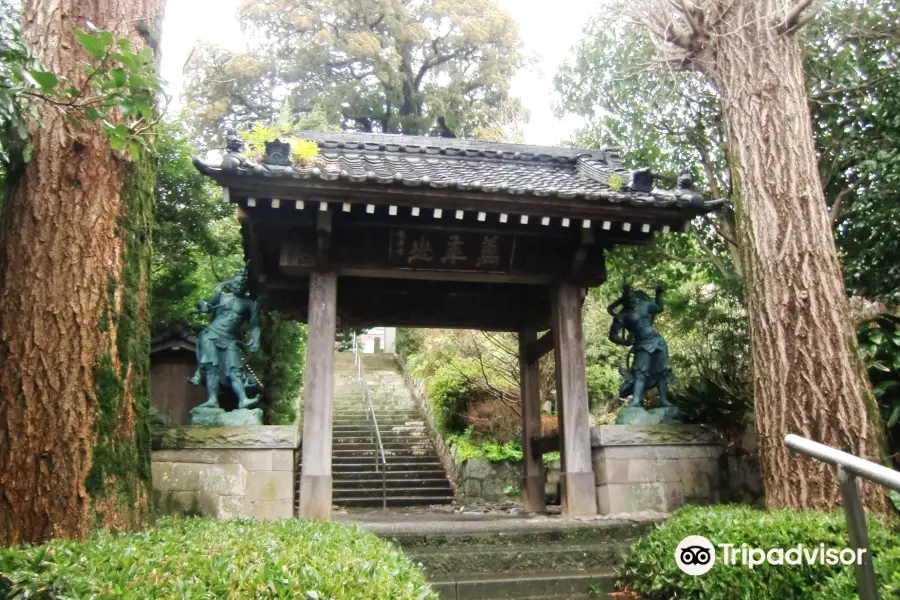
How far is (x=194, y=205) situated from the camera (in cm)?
960

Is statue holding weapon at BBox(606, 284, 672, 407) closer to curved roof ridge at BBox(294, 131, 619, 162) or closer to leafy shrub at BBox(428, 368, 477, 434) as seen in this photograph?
curved roof ridge at BBox(294, 131, 619, 162)

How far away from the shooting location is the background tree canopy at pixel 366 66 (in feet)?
60.8

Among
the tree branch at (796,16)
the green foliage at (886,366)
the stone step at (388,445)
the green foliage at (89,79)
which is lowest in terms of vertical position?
the stone step at (388,445)

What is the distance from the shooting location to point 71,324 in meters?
3.75

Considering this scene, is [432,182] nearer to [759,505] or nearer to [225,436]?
[225,436]

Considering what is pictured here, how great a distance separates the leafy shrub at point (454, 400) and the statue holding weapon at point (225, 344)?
632 cm

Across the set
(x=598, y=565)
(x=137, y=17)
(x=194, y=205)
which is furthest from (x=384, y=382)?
(x=137, y=17)

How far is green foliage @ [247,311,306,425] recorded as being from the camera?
9.53 m

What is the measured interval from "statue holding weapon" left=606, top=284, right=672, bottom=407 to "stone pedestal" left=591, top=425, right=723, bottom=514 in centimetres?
47

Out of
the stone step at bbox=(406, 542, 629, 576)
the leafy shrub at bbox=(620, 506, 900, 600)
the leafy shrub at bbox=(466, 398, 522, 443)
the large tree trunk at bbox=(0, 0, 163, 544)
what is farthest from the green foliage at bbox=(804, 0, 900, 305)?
the large tree trunk at bbox=(0, 0, 163, 544)

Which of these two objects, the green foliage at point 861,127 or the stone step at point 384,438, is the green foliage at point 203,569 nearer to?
the green foliage at point 861,127

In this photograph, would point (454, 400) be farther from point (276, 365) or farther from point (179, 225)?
point (179, 225)

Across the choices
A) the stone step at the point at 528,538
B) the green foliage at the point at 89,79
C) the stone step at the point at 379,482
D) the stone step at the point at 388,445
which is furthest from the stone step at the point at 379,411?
the green foliage at the point at 89,79

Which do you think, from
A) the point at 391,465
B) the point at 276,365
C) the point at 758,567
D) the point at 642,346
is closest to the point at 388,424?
the point at 391,465
